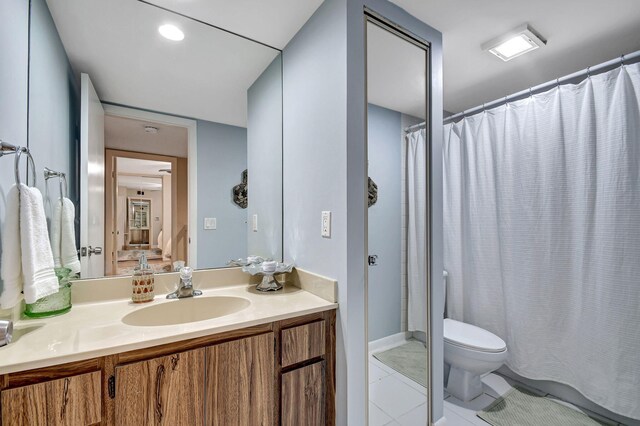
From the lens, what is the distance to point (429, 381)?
1549 millimetres

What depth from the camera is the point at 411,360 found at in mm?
1516

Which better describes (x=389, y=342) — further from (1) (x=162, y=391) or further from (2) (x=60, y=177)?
(2) (x=60, y=177)

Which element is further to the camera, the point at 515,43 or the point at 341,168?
the point at 515,43

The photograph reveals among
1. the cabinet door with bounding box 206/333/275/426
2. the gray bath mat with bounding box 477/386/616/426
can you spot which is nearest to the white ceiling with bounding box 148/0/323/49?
the cabinet door with bounding box 206/333/275/426

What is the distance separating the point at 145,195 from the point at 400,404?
1732 mm

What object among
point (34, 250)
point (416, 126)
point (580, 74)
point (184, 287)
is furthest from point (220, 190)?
point (580, 74)

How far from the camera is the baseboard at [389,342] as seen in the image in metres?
1.37

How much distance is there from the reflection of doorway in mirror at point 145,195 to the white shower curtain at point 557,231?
2.10m

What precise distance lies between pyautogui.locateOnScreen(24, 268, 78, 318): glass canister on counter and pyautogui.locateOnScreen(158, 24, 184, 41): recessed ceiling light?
120cm

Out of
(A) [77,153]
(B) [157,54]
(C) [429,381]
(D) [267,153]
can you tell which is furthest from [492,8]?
(A) [77,153]

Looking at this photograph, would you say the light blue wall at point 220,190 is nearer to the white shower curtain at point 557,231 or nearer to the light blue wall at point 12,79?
the light blue wall at point 12,79

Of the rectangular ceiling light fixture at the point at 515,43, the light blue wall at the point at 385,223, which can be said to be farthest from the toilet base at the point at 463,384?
the rectangular ceiling light fixture at the point at 515,43

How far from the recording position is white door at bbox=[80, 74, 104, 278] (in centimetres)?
126

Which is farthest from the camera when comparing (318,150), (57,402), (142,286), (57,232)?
(318,150)
